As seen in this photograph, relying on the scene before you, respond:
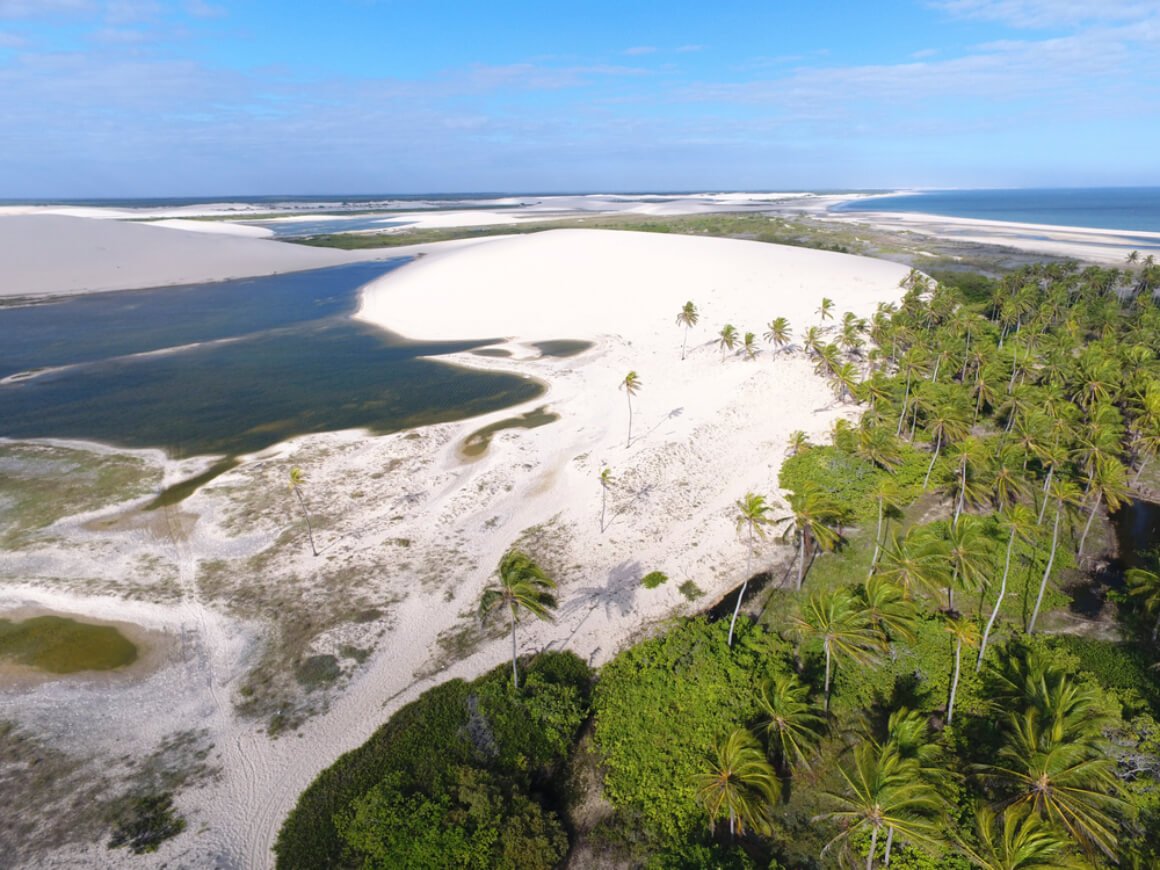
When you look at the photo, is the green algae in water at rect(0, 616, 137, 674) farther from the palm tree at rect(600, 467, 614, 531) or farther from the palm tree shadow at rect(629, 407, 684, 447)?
the palm tree shadow at rect(629, 407, 684, 447)

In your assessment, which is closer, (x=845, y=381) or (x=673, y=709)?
(x=673, y=709)

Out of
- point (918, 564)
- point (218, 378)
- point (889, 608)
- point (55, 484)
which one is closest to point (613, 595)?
point (889, 608)

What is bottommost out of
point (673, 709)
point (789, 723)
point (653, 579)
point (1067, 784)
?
point (673, 709)

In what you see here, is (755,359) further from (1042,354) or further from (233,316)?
(233,316)

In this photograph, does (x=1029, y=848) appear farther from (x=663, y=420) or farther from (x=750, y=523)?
(x=663, y=420)

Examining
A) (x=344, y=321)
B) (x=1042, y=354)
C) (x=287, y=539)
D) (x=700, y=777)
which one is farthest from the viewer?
(x=344, y=321)

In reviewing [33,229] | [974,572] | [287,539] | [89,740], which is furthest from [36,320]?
[974,572]

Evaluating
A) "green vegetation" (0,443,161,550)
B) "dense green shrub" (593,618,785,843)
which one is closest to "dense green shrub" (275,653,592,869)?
"dense green shrub" (593,618,785,843)
